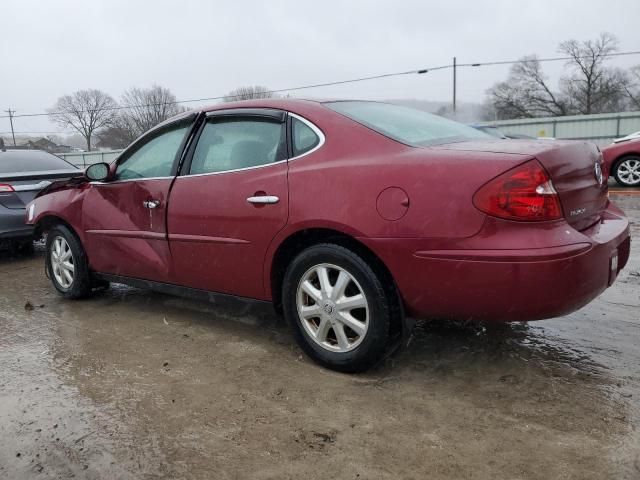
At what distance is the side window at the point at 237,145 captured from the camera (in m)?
3.11

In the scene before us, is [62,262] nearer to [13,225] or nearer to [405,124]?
[13,225]

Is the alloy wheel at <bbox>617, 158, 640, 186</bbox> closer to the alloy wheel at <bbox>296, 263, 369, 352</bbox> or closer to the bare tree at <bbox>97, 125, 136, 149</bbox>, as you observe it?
the alloy wheel at <bbox>296, 263, 369, 352</bbox>

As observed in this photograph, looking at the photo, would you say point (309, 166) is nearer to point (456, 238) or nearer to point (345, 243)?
point (345, 243)

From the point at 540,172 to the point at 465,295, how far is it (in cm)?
63

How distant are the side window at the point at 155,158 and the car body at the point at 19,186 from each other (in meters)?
2.60

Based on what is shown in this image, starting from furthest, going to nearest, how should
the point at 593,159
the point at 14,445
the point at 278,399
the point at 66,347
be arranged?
the point at 66,347 < the point at 593,159 < the point at 278,399 < the point at 14,445

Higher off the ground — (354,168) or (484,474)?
(354,168)

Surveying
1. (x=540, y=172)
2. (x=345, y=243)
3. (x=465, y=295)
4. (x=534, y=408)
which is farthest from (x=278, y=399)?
(x=540, y=172)

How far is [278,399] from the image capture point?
105 inches

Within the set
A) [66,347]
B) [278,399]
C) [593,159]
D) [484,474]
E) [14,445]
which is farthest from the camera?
[66,347]

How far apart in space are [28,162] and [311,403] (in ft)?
18.4

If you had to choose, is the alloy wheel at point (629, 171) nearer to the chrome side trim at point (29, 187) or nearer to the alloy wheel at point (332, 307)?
the alloy wheel at point (332, 307)

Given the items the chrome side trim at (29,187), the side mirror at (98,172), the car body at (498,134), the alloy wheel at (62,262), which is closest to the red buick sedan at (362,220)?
the side mirror at (98,172)

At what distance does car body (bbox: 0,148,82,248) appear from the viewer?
5934 mm
